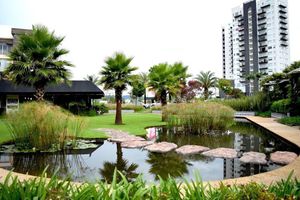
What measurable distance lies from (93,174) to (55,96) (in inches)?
853

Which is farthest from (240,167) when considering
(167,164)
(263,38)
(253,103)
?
(263,38)

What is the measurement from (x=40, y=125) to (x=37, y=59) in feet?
27.1

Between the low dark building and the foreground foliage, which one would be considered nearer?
the foreground foliage

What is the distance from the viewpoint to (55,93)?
84.2 ft

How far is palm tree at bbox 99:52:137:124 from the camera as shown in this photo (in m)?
16.4

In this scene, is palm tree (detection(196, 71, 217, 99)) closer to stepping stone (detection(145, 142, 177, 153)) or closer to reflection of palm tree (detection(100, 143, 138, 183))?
stepping stone (detection(145, 142, 177, 153))

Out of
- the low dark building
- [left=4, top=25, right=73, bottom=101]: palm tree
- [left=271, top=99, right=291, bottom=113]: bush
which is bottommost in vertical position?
[left=271, top=99, right=291, bottom=113]: bush

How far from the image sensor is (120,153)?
28.3 feet

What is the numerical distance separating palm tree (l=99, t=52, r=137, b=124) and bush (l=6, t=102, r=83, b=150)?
298 inches

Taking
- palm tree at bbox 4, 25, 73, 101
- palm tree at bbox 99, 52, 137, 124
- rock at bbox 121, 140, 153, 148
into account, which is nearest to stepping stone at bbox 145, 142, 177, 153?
rock at bbox 121, 140, 153, 148

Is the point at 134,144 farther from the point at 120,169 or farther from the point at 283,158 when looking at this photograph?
the point at 283,158

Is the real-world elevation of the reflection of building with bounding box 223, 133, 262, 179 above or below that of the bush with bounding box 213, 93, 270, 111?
below

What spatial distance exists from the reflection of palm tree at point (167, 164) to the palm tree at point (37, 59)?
9489 millimetres

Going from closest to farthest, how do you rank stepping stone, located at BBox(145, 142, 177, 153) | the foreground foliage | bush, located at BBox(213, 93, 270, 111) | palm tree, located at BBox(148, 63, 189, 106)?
the foreground foliage
stepping stone, located at BBox(145, 142, 177, 153)
palm tree, located at BBox(148, 63, 189, 106)
bush, located at BBox(213, 93, 270, 111)
